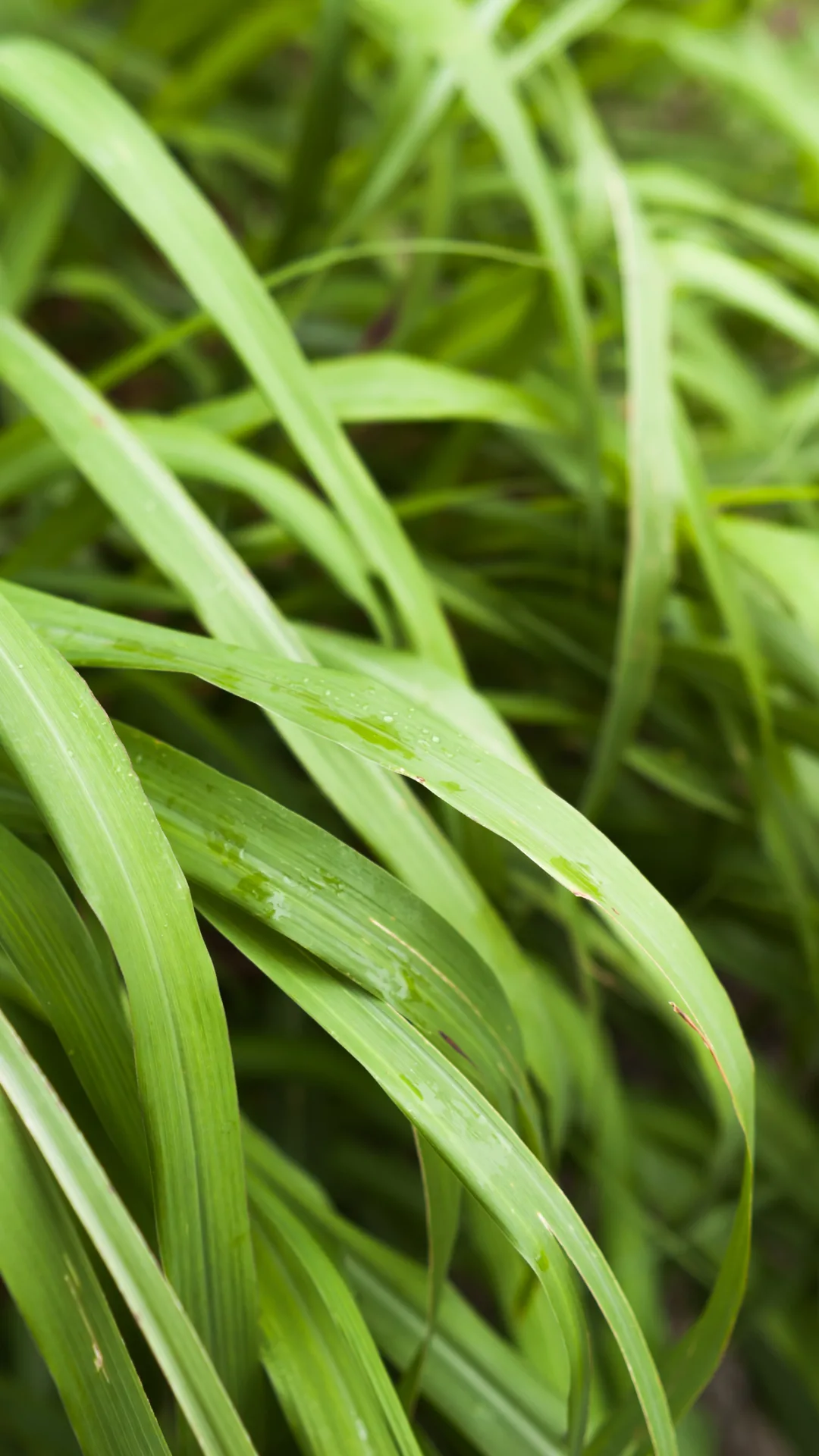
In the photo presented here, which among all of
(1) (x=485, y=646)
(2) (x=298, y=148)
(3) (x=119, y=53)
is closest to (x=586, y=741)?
(1) (x=485, y=646)

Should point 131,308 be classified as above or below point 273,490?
above

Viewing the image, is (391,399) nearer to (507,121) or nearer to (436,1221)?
(507,121)

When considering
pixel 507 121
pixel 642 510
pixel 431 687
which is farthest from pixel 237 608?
pixel 507 121

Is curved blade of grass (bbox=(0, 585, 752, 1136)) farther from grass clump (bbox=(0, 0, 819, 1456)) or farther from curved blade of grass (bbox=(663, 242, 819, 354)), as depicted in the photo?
curved blade of grass (bbox=(663, 242, 819, 354))

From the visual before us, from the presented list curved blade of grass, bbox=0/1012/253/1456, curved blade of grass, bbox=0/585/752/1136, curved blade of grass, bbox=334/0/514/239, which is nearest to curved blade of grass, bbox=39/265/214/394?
curved blade of grass, bbox=334/0/514/239

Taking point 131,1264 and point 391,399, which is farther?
point 391,399

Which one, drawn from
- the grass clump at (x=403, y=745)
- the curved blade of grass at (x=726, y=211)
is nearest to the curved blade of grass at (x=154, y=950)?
the grass clump at (x=403, y=745)

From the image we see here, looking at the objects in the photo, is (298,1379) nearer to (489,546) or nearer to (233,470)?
(233,470)

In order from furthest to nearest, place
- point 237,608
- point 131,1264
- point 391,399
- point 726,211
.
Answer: point 726,211, point 391,399, point 237,608, point 131,1264
